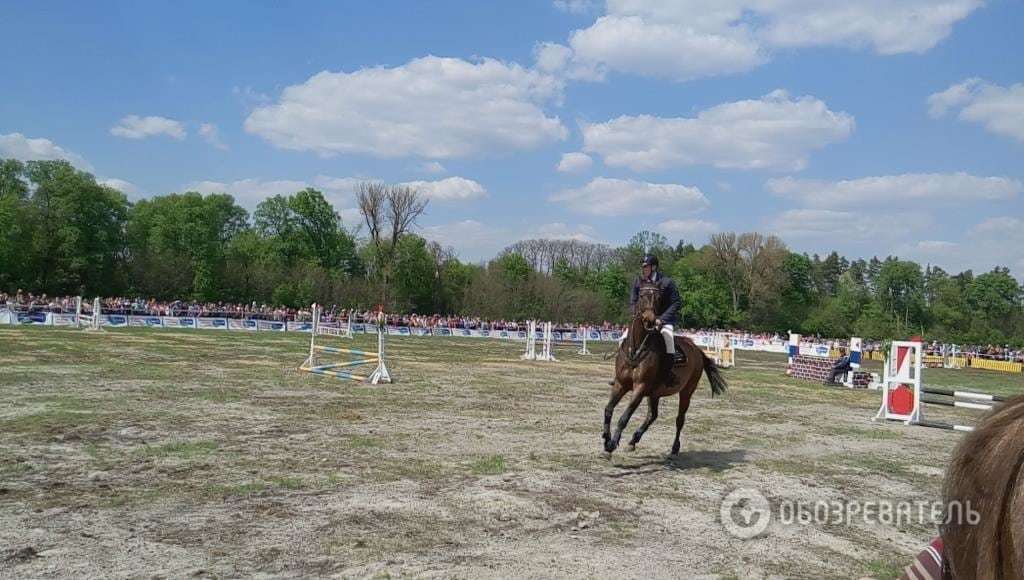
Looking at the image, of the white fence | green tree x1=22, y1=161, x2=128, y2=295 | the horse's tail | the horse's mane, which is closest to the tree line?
green tree x1=22, y1=161, x2=128, y2=295

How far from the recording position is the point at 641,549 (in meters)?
5.46

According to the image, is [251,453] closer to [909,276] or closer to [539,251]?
[539,251]

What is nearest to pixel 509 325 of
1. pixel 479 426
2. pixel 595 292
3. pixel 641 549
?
pixel 595 292

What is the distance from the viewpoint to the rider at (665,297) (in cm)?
916

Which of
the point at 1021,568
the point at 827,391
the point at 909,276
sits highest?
the point at 909,276

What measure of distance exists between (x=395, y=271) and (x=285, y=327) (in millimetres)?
22075

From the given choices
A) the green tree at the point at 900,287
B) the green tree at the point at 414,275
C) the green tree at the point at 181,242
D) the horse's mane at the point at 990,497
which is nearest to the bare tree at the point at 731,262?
the green tree at the point at 900,287

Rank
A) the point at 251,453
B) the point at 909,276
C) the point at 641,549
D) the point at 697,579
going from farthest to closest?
the point at 909,276 → the point at 251,453 → the point at 641,549 → the point at 697,579

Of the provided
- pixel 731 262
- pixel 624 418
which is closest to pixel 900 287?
pixel 731 262

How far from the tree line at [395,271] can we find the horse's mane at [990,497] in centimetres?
3067

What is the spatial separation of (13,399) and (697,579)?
12345 mm

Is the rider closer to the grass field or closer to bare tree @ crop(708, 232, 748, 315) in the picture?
the grass field

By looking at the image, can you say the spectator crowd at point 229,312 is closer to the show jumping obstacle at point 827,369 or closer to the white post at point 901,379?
the show jumping obstacle at point 827,369

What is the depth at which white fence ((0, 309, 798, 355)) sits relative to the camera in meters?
40.6
